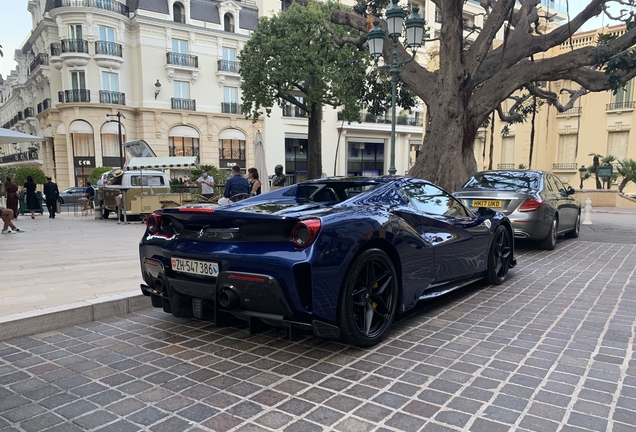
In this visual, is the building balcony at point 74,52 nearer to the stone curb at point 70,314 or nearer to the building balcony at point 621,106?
the stone curb at point 70,314

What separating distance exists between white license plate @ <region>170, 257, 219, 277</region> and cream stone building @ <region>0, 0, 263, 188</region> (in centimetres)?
3021

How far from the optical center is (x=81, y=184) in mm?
33250

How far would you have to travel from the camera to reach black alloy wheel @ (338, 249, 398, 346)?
130 inches

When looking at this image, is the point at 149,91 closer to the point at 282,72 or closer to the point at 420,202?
the point at 282,72

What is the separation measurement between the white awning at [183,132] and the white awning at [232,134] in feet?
7.25

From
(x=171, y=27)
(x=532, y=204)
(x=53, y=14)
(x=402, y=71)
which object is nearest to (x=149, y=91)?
(x=171, y=27)

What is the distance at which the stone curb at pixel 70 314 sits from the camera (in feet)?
12.6

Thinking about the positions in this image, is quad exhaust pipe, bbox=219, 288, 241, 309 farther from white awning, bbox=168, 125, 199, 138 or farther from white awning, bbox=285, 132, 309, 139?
white awning, bbox=285, 132, 309, 139

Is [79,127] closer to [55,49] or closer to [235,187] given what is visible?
[55,49]

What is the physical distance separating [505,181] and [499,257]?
3463 millimetres

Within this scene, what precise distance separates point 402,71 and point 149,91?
89.4 ft

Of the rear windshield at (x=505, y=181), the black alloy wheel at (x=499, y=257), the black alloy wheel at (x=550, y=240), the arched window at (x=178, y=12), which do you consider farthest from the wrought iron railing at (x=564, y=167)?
the arched window at (x=178, y=12)

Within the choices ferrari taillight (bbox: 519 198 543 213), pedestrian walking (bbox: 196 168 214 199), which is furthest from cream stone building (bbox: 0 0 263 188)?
ferrari taillight (bbox: 519 198 543 213)

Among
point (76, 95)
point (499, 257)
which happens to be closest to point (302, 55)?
point (499, 257)
